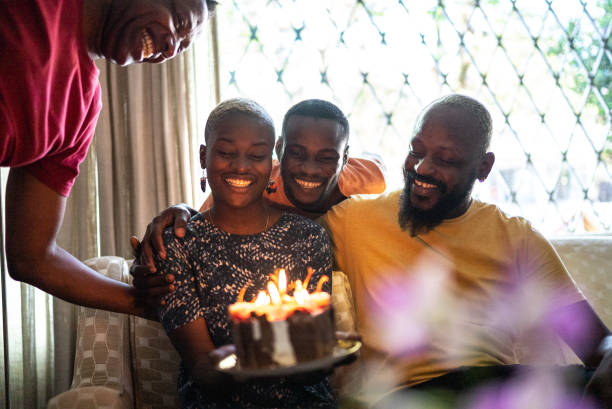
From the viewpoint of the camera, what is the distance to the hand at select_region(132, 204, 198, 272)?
5.50ft

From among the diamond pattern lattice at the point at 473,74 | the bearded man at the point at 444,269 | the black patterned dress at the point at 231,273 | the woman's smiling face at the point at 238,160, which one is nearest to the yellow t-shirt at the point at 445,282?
the bearded man at the point at 444,269

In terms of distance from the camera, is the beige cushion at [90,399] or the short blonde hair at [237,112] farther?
the short blonde hair at [237,112]

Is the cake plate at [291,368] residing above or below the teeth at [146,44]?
below

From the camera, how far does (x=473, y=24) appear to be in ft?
11.2

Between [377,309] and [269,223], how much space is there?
0.47 m

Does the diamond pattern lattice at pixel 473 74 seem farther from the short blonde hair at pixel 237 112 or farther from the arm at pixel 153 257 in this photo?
the arm at pixel 153 257

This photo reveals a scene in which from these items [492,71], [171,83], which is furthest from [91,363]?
[492,71]

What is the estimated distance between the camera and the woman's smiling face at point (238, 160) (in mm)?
1784

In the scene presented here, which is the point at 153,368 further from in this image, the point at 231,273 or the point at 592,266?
the point at 592,266

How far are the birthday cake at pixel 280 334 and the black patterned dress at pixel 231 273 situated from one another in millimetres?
500

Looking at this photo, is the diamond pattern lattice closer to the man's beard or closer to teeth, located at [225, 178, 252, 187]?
the man's beard

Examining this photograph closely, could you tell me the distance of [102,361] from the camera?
1943mm

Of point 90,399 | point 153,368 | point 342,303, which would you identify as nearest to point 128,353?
point 153,368

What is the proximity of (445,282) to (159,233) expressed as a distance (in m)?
0.96
